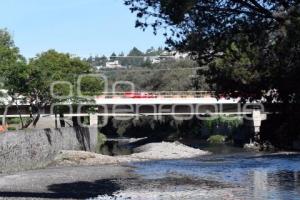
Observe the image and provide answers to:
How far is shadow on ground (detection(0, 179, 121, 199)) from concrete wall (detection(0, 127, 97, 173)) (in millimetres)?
7879

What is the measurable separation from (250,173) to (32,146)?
57.3ft

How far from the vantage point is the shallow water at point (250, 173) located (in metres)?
32.8

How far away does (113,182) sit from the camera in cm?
4094

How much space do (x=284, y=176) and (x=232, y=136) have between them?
61332 millimetres

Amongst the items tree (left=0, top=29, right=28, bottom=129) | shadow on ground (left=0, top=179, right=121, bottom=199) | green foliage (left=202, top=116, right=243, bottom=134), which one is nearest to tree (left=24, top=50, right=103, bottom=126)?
tree (left=0, top=29, right=28, bottom=129)

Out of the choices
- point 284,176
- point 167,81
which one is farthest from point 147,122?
point 284,176

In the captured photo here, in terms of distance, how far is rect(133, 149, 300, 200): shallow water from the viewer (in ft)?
108

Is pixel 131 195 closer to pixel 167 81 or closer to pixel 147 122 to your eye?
pixel 147 122

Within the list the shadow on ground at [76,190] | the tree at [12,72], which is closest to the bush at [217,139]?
the tree at [12,72]

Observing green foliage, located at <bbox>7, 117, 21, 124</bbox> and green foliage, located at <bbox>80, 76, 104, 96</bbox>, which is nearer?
green foliage, located at <bbox>80, 76, 104, 96</bbox>

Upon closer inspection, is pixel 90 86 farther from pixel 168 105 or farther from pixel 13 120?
pixel 13 120

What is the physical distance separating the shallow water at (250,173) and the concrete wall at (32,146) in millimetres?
7902

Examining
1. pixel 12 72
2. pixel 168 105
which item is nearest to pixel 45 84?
pixel 12 72

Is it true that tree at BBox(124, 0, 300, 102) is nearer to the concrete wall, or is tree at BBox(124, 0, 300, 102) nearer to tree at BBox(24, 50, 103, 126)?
the concrete wall
